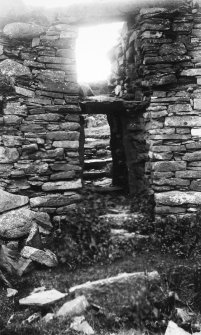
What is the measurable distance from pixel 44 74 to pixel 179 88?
2514 mm

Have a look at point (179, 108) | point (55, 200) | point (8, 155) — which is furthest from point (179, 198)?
point (8, 155)

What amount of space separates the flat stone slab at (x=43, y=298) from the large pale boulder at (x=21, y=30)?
4416 millimetres

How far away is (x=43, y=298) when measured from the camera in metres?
4.61

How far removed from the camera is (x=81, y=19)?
6566 mm

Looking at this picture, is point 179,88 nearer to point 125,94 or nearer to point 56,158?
point 125,94

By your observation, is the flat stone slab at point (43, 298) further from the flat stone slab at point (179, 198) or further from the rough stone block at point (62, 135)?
the rough stone block at point (62, 135)

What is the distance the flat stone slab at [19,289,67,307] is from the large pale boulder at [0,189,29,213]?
1604 mm

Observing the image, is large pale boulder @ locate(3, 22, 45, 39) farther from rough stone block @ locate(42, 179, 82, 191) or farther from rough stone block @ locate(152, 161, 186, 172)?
rough stone block @ locate(152, 161, 186, 172)

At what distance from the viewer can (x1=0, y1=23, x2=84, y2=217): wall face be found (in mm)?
6262

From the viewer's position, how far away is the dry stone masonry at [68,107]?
630 cm

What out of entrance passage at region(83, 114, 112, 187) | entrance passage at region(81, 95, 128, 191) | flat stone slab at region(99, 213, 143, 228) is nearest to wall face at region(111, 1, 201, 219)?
flat stone slab at region(99, 213, 143, 228)

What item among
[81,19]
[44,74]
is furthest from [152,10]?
[44,74]

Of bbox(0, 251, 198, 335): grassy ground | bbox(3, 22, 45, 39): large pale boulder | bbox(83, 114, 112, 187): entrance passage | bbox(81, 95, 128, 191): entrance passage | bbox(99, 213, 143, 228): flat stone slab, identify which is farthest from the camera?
bbox(83, 114, 112, 187): entrance passage

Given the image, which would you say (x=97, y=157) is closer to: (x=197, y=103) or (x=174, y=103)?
(x=174, y=103)
